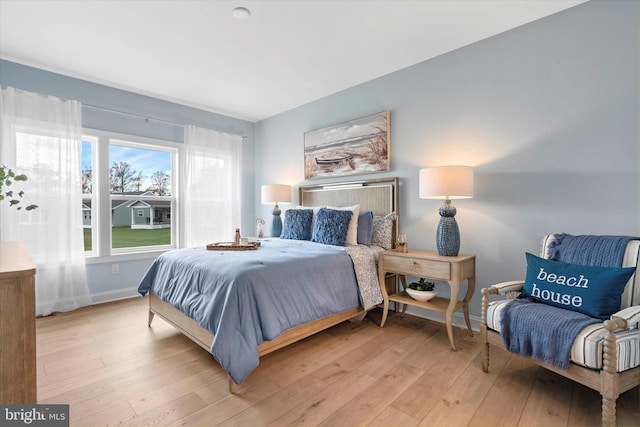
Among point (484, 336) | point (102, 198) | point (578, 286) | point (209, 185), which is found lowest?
point (484, 336)

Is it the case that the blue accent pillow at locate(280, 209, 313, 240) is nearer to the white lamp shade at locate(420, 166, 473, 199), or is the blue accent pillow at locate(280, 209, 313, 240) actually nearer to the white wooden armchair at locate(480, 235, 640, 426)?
the white lamp shade at locate(420, 166, 473, 199)

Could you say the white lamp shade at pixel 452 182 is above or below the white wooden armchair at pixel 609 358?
above

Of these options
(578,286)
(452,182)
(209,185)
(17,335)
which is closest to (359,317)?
(452,182)

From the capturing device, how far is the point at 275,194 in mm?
4133

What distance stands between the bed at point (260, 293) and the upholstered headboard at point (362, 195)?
0.19 ft

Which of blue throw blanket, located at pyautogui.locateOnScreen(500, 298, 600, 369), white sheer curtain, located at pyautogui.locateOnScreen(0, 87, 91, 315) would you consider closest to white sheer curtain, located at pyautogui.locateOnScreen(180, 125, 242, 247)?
white sheer curtain, located at pyautogui.locateOnScreen(0, 87, 91, 315)

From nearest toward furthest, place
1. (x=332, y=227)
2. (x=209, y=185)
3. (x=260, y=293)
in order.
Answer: (x=260, y=293), (x=332, y=227), (x=209, y=185)

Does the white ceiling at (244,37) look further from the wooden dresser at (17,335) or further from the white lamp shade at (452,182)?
the wooden dresser at (17,335)

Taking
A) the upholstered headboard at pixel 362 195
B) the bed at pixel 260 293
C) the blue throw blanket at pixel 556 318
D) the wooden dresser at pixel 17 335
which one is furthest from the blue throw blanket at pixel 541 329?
the wooden dresser at pixel 17 335

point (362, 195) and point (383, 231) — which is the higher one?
point (362, 195)

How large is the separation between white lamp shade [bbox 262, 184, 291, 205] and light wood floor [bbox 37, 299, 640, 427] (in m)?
2.05

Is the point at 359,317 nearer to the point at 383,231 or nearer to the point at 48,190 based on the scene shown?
the point at 383,231

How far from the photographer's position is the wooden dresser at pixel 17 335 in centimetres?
82

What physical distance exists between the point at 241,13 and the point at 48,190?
8.91 feet
